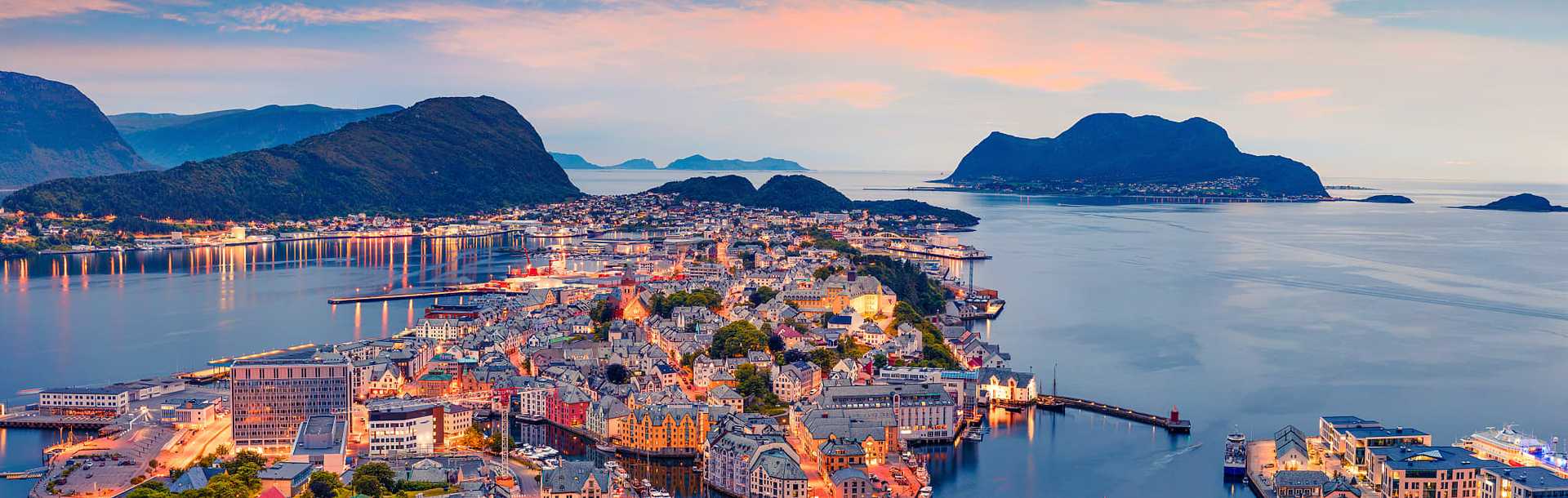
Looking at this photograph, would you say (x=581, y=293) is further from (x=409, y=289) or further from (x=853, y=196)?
(x=853, y=196)

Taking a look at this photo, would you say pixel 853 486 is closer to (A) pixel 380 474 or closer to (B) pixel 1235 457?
(B) pixel 1235 457

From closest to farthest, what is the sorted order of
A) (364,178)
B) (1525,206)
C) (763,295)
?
(763,295) → (364,178) → (1525,206)

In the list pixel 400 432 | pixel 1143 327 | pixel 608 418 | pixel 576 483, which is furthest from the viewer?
Answer: pixel 1143 327

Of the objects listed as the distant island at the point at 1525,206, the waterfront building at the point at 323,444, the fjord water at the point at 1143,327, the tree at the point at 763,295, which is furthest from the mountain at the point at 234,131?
the waterfront building at the point at 323,444

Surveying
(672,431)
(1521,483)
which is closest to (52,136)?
(672,431)

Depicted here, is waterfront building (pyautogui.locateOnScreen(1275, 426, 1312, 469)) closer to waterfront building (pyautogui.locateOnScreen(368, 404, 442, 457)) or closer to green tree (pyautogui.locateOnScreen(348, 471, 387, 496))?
green tree (pyautogui.locateOnScreen(348, 471, 387, 496))

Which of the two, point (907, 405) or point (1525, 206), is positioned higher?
point (1525, 206)
